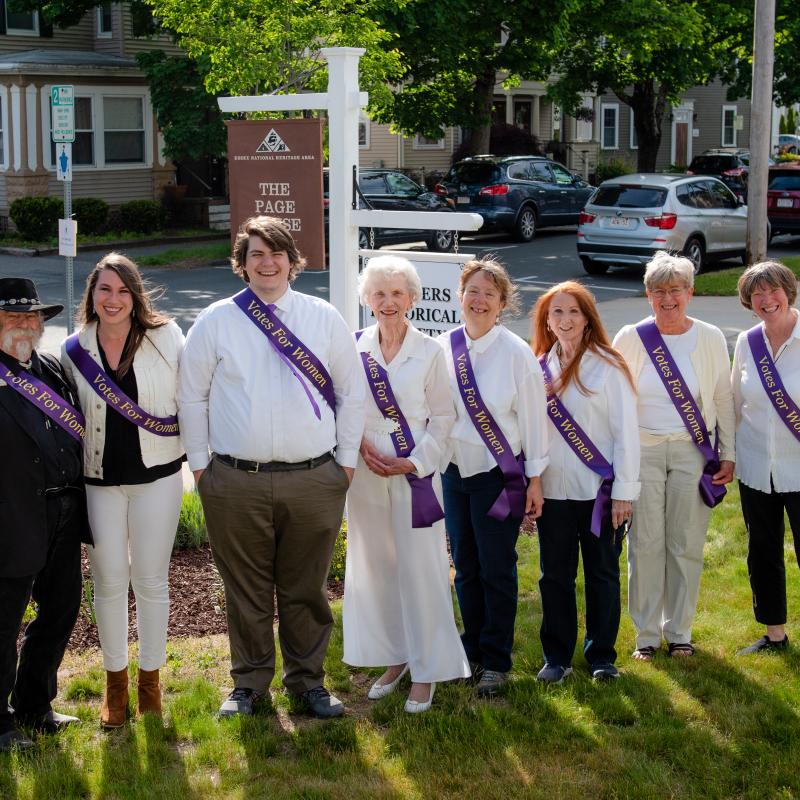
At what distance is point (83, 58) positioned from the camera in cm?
2620

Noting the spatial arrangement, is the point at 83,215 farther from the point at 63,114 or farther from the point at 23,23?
the point at 63,114

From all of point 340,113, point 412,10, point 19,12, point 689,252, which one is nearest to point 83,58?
point 19,12

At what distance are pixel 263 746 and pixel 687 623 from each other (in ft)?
6.72

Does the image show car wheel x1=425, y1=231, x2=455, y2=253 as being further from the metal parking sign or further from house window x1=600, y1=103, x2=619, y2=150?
house window x1=600, y1=103, x2=619, y2=150

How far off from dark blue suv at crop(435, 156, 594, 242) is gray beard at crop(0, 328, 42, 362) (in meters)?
19.4

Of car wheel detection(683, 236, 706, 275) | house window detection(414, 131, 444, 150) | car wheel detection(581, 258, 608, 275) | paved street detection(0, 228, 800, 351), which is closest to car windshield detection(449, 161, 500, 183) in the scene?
paved street detection(0, 228, 800, 351)

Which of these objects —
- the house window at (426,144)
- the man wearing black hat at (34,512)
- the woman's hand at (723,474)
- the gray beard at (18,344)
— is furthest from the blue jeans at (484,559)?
the house window at (426,144)

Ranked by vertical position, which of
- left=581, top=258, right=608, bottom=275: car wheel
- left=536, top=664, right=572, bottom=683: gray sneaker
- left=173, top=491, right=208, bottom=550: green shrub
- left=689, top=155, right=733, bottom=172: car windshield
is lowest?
left=536, top=664, right=572, bottom=683: gray sneaker

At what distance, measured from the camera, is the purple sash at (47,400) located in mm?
4211

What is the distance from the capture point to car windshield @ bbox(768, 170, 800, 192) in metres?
23.3

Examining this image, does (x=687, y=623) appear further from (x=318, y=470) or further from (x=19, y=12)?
(x=19, y=12)

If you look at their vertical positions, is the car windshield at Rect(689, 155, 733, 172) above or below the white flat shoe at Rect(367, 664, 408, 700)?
above

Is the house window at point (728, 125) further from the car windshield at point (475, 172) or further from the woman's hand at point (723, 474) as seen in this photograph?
the woman's hand at point (723, 474)

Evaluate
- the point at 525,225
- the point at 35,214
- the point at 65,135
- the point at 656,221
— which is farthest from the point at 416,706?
the point at 525,225
